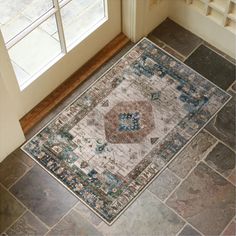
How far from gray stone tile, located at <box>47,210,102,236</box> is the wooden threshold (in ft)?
1.59

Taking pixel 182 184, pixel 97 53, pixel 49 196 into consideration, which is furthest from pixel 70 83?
pixel 182 184

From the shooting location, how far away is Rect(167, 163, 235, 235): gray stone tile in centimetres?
211

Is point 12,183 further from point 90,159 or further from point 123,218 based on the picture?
point 123,218

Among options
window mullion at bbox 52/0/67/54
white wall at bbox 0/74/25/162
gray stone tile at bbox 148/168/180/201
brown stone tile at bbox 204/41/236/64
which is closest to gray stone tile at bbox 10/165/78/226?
white wall at bbox 0/74/25/162

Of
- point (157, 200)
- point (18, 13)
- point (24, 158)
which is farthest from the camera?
point (24, 158)

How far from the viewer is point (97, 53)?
2.57 m

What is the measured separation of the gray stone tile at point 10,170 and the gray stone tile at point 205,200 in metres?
0.68

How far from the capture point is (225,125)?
236cm

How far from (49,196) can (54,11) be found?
0.81 meters

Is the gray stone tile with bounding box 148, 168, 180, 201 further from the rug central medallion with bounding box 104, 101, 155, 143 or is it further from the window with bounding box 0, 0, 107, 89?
the window with bounding box 0, 0, 107, 89

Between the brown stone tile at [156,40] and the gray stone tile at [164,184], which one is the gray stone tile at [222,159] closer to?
the gray stone tile at [164,184]

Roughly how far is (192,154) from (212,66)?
1.73 ft

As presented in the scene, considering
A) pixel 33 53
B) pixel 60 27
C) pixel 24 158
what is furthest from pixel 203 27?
pixel 24 158

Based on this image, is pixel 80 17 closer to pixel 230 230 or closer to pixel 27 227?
pixel 27 227
